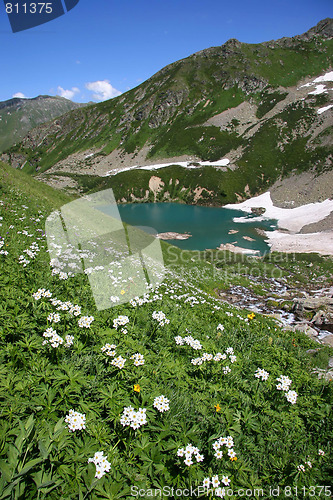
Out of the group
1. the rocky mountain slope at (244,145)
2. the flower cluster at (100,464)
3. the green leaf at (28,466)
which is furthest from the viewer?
the rocky mountain slope at (244,145)

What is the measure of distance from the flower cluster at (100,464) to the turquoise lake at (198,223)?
5681cm

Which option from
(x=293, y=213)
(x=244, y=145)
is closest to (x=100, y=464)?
(x=293, y=213)

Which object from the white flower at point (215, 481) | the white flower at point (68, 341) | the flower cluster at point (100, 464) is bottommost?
the white flower at point (215, 481)

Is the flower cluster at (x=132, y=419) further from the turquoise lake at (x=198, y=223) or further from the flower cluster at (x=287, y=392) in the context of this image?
the turquoise lake at (x=198, y=223)

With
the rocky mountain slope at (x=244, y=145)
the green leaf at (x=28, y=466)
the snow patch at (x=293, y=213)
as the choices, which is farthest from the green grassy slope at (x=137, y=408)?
the rocky mountain slope at (x=244, y=145)

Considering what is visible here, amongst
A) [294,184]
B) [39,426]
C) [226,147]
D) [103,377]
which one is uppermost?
[226,147]

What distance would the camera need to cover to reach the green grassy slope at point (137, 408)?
324 centimetres

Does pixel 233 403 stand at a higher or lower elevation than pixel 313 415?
higher

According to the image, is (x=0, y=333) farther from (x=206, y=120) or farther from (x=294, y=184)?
(x=206, y=120)

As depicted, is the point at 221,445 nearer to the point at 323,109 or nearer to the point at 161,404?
the point at 161,404

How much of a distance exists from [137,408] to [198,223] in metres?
84.5

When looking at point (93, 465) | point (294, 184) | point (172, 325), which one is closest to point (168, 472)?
point (93, 465)

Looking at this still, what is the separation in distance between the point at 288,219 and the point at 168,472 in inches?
3637

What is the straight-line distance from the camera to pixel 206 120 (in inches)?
7534
